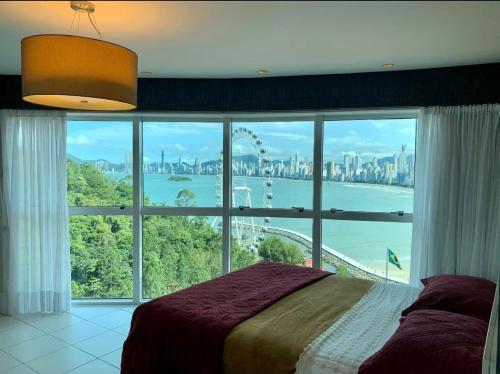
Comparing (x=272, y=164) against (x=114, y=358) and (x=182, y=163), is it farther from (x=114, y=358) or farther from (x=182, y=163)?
(x=114, y=358)

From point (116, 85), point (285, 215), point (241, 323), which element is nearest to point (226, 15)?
point (116, 85)

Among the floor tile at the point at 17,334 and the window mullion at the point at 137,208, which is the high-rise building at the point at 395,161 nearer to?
the window mullion at the point at 137,208

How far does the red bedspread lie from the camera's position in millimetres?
2084

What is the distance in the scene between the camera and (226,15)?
216 centimetres

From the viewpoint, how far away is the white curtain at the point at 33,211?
382 cm

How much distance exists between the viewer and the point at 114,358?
10.1ft

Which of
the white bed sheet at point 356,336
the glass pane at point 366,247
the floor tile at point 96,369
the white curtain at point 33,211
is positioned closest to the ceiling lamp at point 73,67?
the white bed sheet at point 356,336

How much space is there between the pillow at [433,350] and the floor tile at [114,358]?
82.0 inches

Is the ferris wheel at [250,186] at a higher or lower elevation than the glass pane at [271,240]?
higher

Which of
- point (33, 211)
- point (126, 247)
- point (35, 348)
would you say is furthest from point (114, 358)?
point (33, 211)

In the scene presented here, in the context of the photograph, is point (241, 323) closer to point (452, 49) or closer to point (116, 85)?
point (116, 85)

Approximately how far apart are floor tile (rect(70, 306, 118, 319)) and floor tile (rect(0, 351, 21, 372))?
2.87 feet

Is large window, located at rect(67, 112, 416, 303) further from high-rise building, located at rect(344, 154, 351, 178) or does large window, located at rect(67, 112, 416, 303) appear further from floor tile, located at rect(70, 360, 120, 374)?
floor tile, located at rect(70, 360, 120, 374)

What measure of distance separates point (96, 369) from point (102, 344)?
16.9 inches
